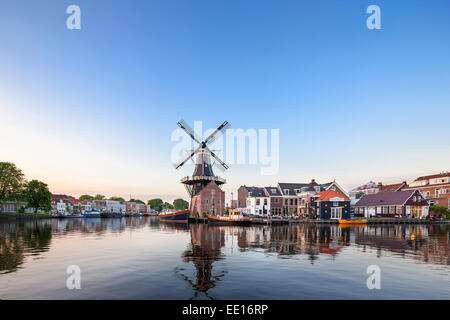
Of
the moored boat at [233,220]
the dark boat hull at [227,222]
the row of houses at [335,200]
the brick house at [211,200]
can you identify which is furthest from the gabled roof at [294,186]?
the dark boat hull at [227,222]

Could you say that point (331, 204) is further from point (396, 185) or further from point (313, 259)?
point (313, 259)

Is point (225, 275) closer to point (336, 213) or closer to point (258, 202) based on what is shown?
point (336, 213)

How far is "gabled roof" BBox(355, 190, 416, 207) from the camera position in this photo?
244 ft

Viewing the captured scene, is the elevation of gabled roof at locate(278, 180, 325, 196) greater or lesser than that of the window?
greater

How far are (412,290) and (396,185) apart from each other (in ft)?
339

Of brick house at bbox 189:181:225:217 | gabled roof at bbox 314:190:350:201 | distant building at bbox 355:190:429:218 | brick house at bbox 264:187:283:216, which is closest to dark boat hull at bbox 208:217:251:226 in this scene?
brick house at bbox 189:181:225:217

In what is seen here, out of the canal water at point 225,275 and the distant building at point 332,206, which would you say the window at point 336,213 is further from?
the canal water at point 225,275

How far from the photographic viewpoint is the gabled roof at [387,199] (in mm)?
74438

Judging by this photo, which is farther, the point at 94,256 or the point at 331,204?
the point at 331,204

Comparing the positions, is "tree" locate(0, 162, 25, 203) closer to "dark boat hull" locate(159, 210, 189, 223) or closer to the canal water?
"dark boat hull" locate(159, 210, 189, 223)

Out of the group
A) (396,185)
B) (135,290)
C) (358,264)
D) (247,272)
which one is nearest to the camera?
(135,290)

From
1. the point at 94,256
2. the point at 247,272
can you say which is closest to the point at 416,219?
the point at 247,272

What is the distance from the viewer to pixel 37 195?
9669 centimetres

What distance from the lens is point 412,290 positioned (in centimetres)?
1192
